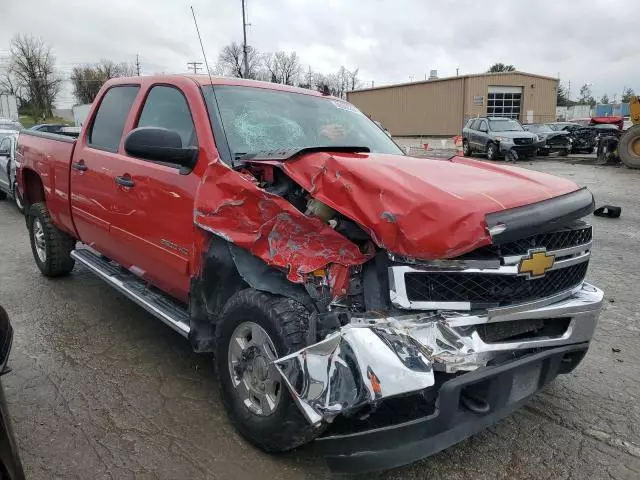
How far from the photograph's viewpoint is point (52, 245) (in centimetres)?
581

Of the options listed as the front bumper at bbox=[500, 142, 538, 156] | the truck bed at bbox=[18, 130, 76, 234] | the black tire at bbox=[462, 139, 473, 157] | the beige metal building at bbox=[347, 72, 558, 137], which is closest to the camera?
the truck bed at bbox=[18, 130, 76, 234]

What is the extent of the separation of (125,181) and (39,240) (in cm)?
A: 287

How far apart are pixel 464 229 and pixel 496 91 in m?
40.4

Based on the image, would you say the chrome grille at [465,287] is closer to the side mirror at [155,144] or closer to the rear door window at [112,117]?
the side mirror at [155,144]

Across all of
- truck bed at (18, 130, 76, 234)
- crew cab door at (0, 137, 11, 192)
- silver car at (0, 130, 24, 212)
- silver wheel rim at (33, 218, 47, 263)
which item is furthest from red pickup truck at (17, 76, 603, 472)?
crew cab door at (0, 137, 11, 192)

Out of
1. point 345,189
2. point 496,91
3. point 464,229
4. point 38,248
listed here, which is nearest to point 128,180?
point 345,189

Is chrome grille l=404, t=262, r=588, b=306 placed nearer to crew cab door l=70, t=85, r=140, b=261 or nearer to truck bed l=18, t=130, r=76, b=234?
crew cab door l=70, t=85, r=140, b=261

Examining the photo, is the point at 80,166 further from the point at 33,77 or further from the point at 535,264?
the point at 33,77

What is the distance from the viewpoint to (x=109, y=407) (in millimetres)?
3359

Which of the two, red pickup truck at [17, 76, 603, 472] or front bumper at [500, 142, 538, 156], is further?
front bumper at [500, 142, 538, 156]

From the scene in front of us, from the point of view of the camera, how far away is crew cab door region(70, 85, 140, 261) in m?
4.23

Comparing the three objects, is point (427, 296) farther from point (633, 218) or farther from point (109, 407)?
point (633, 218)

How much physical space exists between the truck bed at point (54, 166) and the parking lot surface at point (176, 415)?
3.03 feet

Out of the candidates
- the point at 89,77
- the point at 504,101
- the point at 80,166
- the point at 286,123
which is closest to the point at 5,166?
the point at 80,166
